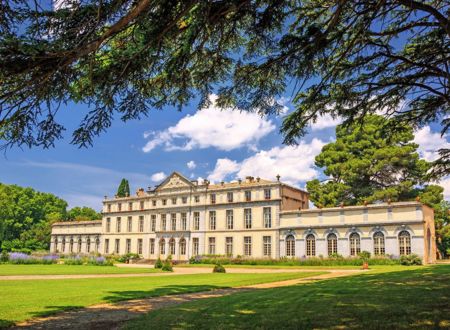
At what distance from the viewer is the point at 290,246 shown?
37.4 meters

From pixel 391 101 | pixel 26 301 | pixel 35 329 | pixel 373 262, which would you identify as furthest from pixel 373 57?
pixel 373 262

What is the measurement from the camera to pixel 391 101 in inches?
344

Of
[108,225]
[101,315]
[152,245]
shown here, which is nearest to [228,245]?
[152,245]

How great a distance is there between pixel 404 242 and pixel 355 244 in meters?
3.76

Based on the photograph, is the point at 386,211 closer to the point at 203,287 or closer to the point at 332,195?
the point at 332,195

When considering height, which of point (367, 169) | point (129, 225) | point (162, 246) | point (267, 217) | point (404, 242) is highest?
point (367, 169)

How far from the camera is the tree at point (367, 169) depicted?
37.7m

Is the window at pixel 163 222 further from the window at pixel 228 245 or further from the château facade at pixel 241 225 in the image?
the window at pixel 228 245

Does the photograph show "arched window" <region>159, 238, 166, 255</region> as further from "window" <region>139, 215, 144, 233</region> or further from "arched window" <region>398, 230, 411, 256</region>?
"arched window" <region>398, 230, 411, 256</region>

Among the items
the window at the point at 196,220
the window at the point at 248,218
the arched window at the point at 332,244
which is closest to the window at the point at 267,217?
the window at the point at 248,218

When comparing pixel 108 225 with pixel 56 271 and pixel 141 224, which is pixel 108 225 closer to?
pixel 141 224

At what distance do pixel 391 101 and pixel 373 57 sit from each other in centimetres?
140

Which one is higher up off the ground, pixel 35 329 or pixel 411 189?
pixel 411 189

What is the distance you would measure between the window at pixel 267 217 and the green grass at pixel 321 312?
2921 cm
